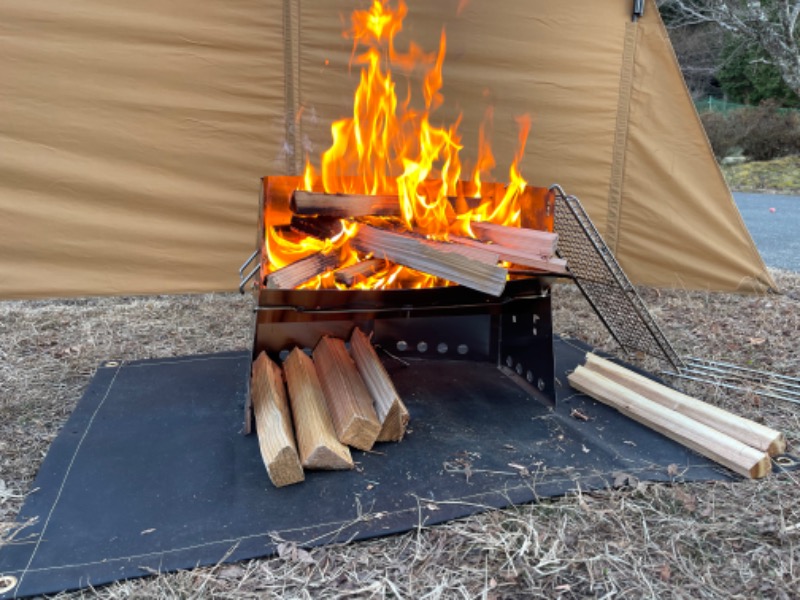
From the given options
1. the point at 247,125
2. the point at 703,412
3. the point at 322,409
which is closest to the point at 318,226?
the point at 322,409

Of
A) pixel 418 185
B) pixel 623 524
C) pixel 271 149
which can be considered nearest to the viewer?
pixel 623 524

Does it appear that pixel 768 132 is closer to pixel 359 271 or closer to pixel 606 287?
pixel 606 287

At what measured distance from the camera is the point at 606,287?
7.82 ft

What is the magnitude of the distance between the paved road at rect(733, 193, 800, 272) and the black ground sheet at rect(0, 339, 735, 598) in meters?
3.90

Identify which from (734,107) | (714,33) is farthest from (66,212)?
(714,33)

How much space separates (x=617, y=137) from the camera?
351cm

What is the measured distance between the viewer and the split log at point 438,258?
1524 millimetres

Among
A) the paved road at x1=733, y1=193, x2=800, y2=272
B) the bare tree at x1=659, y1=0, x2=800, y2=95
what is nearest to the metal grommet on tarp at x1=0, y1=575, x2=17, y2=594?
the paved road at x1=733, y1=193, x2=800, y2=272

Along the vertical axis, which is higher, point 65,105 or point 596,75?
point 596,75

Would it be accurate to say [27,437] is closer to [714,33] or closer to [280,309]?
[280,309]

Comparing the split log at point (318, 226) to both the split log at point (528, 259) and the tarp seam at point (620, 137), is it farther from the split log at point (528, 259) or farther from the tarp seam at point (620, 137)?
the tarp seam at point (620, 137)

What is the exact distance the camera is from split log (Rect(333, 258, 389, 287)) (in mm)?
1747

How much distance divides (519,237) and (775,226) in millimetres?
6692

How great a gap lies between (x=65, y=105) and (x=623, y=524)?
3.02 meters
